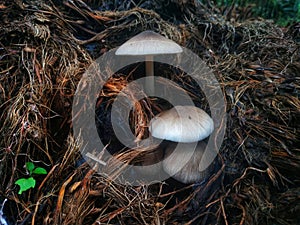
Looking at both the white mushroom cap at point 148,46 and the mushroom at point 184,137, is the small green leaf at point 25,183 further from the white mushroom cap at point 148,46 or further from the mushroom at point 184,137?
the white mushroom cap at point 148,46

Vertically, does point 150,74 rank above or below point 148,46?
below

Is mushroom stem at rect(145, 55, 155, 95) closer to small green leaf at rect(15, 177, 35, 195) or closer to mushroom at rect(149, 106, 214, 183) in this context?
mushroom at rect(149, 106, 214, 183)

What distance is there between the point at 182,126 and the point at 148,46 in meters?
0.58

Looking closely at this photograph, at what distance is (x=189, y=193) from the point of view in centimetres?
139

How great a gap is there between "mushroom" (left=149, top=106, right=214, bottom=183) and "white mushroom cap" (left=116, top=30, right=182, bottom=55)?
419 millimetres

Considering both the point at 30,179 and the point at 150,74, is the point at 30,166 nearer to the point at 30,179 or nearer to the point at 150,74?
the point at 30,179

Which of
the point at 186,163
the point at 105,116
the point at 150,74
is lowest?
the point at 186,163

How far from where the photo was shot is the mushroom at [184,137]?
1.38m

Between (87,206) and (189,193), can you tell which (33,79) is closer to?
(87,206)

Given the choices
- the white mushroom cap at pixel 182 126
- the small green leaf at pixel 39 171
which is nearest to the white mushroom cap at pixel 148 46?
the white mushroom cap at pixel 182 126

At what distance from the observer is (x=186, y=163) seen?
1403 millimetres

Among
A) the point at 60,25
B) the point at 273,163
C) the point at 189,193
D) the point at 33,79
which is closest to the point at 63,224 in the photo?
the point at 189,193

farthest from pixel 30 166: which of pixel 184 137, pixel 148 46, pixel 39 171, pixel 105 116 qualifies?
pixel 148 46

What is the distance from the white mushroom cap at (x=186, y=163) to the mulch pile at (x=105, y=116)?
2.0 inches
